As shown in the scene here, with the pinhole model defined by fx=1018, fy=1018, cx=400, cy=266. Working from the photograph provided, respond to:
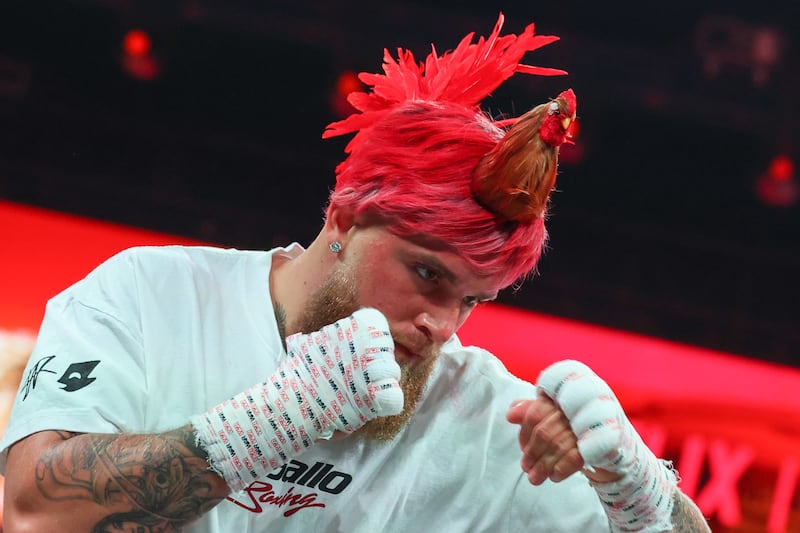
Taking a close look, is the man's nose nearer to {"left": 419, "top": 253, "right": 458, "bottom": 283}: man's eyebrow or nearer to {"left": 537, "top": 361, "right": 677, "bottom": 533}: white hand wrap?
{"left": 419, "top": 253, "right": 458, "bottom": 283}: man's eyebrow

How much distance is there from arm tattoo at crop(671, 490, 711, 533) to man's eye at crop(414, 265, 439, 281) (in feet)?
2.10

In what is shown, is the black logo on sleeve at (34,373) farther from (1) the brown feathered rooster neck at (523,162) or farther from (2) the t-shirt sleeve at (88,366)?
(1) the brown feathered rooster neck at (523,162)

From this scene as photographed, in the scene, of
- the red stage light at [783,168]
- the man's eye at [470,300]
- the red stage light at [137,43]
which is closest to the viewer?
the man's eye at [470,300]

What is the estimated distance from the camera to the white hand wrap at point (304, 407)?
5.68 ft

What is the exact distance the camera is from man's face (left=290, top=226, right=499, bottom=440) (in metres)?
2.04

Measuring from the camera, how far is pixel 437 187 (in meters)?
2.07

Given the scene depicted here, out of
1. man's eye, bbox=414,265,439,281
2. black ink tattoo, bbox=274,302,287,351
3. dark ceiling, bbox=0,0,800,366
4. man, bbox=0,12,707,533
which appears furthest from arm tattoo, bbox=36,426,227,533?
dark ceiling, bbox=0,0,800,366

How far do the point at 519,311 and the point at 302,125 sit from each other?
171 cm

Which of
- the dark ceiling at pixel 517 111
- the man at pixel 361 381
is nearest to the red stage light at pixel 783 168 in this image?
the dark ceiling at pixel 517 111

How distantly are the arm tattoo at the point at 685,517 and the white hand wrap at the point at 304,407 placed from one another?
634 millimetres

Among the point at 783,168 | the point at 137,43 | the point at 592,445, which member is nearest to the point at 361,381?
the point at 592,445

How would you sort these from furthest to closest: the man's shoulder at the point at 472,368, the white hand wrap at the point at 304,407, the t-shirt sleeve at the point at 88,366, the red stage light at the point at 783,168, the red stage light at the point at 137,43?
1. the red stage light at the point at 783,168
2. the red stage light at the point at 137,43
3. the man's shoulder at the point at 472,368
4. the t-shirt sleeve at the point at 88,366
5. the white hand wrap at the point at 304,407

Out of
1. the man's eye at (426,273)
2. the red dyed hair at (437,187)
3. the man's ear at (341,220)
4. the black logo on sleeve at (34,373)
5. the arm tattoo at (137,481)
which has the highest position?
the red dyed hair at (437,187)

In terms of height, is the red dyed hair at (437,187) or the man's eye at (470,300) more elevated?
the red dyed hair at (437,187)
